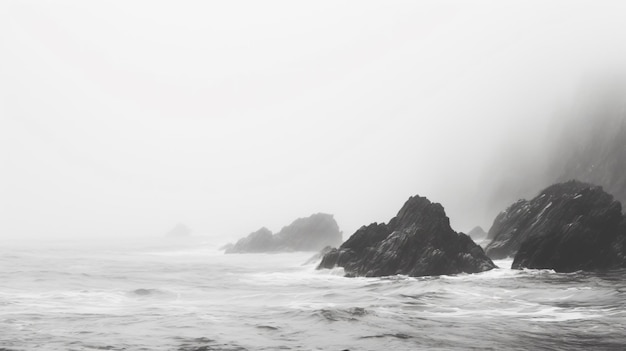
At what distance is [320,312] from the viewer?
2745cm

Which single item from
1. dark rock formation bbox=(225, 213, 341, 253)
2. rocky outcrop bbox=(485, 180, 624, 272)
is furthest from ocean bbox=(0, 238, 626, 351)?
dark rock formation bbox=(225, 213, 341, 253)

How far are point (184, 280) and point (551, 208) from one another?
34824 mm

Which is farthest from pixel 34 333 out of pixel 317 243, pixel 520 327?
pixel 317 243

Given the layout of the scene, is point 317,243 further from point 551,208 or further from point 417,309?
point 417,309

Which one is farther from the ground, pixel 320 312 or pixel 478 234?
pixel 478 234

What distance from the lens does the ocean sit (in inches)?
814

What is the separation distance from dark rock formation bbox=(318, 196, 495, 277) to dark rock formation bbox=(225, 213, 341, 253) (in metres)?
41.5

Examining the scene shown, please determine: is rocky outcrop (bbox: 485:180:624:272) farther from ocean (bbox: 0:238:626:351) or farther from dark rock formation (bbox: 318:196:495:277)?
dark rock formation (bbox: 318:196:495:277)

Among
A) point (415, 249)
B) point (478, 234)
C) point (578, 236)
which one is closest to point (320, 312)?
point (415, 249)

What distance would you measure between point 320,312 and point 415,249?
20.1 metres

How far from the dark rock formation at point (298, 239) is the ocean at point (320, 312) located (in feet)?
150

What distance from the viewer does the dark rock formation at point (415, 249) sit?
44344 millimetres

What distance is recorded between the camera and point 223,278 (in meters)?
48.4

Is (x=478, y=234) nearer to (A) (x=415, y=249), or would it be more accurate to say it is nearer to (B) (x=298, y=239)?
(B) (x=298, y=239)
